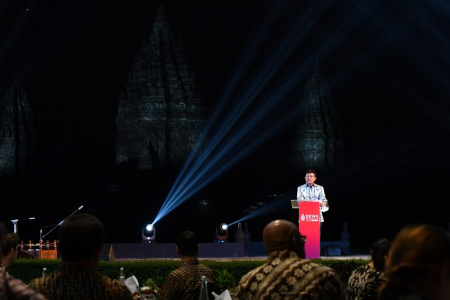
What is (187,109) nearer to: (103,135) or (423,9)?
(103,135)

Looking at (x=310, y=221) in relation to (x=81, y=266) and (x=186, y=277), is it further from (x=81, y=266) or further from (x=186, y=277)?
(x=81, y=266)

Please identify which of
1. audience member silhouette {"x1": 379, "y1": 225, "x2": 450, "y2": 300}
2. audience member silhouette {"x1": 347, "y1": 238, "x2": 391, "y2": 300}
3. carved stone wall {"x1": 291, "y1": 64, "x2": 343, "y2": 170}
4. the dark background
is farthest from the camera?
carved stone wall {"x1": 291, "y1": 64, "x2": 343, "y2": 170}

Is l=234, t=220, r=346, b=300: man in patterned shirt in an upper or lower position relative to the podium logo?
lower

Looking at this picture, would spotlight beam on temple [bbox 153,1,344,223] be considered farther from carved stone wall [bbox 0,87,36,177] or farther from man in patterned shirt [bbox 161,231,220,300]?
man in patterned shirt [bbox 161,231,220,300]

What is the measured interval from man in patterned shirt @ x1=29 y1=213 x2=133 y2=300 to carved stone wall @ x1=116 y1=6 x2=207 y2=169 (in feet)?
80.4

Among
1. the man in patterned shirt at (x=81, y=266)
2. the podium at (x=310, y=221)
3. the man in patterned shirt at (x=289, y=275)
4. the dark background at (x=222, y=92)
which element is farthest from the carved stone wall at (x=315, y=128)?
the man in patterned shirt at (x=81, y=266)

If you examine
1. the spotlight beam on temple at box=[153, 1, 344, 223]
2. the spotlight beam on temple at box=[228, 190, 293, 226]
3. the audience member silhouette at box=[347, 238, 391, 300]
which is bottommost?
the audience member silhouette at box=[347, 238, 391, 300]

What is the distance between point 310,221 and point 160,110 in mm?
18141

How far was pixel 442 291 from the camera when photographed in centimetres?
189

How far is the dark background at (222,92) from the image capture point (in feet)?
71.7

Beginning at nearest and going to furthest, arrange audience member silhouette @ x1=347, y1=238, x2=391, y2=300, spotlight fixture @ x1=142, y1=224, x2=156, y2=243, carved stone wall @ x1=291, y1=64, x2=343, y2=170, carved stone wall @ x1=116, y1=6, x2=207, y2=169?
1. audience member silhouette @ x1=347, y1=238, x2=391, y2=300
2. spotlight fixture @ x1=142, y1=224, x2=156, y2=243
3. carved stone wall @ x1=116, y1=6, x2=207, y2=169
4. carved stone wall @ x1=291, y1=64, x2=343, y2=170

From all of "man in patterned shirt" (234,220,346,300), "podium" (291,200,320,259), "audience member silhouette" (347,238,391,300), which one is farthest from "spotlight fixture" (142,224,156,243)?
"man in patterned shirt" (234,220,346,300)

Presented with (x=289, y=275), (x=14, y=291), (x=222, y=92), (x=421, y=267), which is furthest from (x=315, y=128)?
(x=421, y=267)

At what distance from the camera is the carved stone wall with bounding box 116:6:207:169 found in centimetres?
2716
